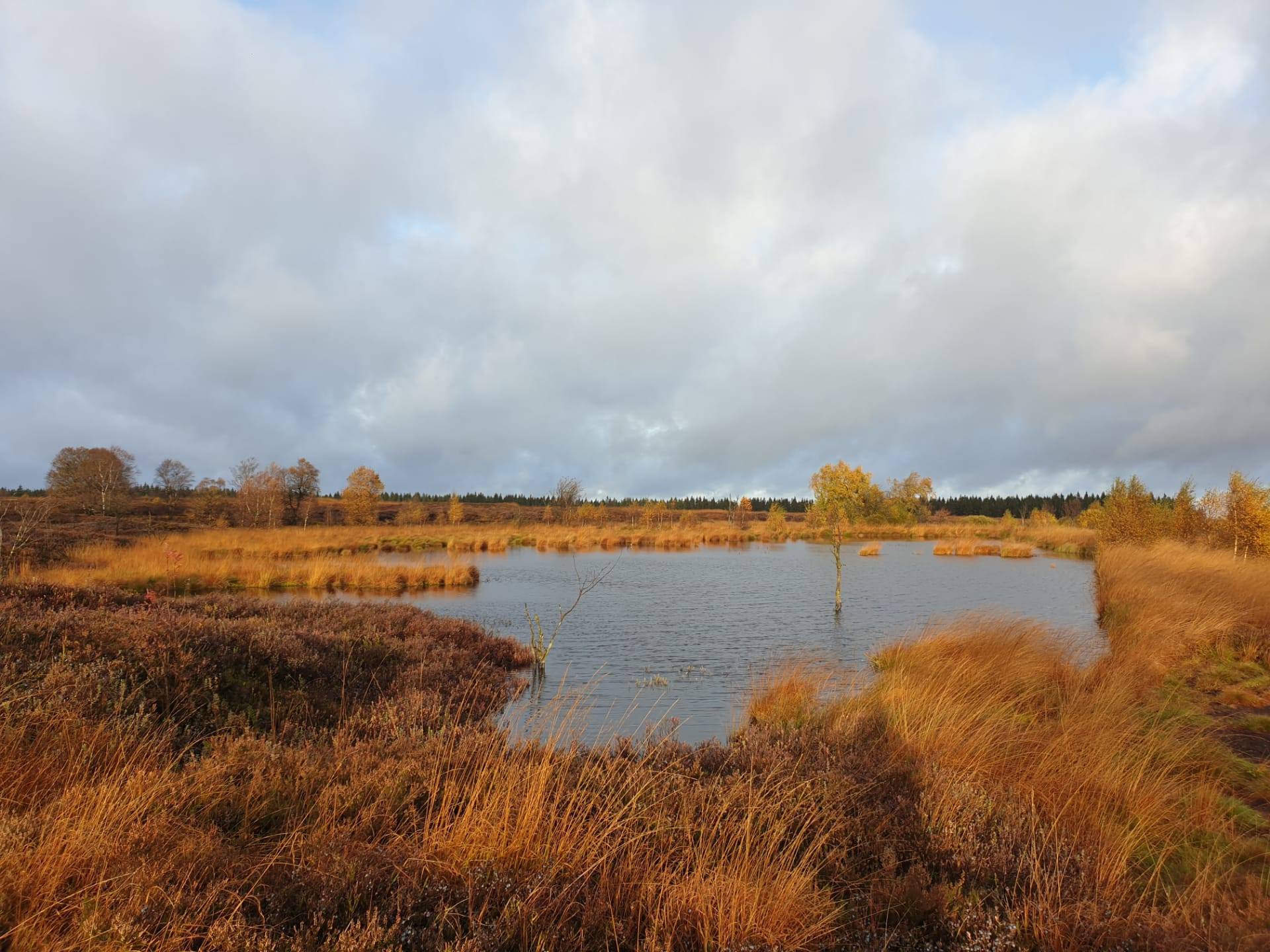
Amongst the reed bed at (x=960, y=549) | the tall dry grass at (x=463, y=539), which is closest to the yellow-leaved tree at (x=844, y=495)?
the tall dry grass at (x=463, y=539)

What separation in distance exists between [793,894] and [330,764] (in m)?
3.50

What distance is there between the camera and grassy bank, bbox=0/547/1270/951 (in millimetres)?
3170

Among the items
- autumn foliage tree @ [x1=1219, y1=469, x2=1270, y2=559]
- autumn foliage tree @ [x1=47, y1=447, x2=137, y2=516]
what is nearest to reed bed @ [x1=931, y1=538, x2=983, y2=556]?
autumn foliage tree @ [x1=1219, y1=469, x2=1270, y2=559]

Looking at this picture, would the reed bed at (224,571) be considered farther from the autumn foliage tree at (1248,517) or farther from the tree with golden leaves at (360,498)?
the tree with golden leaves at (360,498)

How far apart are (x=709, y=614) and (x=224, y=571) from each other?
676 inches

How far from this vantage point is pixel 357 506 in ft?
245

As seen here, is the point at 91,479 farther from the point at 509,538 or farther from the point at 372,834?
the point at 372,834

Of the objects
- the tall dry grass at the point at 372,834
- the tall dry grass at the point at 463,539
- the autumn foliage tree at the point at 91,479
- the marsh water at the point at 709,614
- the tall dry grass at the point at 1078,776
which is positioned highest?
the autumn foliage tree at the point at 91,479

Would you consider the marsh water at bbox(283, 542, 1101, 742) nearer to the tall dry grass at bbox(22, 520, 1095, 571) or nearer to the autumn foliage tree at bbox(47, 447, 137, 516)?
the tall dry grass at bbox(22, 520, 1095, 571)

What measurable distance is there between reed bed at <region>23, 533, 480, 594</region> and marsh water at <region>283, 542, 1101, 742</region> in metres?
1.74

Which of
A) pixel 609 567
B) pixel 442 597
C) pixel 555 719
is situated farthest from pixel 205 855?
pixel 609 567

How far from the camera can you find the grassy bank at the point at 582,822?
317 centimetres

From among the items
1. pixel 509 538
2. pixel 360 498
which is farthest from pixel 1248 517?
pixel 360 498

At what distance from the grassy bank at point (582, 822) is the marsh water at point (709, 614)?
6.79 feet
